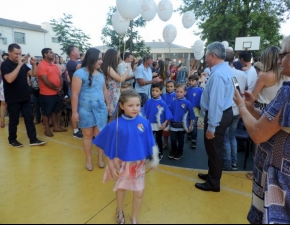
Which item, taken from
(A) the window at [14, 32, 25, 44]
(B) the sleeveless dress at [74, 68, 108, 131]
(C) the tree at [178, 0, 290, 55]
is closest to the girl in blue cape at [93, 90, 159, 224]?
(B) the sleeveless dress at [74, 68, 108, 131]

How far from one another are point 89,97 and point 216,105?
1.72m

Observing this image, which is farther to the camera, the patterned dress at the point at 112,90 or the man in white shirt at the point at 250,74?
the patterned dress at the point at 112,90

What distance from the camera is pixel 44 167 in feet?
10.7

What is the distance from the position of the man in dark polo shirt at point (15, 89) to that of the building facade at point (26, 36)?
22304 millimetres

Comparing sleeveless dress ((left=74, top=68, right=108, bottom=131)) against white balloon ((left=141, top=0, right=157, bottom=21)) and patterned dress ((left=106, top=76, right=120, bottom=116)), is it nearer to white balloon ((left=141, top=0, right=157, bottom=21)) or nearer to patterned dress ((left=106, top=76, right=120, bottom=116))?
patterned dress ((left=106, top=76, right=120, bottom=116))

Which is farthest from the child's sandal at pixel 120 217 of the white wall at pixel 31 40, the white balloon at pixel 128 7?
the white wall at pixel 31 40

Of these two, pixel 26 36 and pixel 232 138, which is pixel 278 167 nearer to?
pixel 232 138

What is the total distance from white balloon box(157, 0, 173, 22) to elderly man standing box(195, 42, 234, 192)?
3.91m

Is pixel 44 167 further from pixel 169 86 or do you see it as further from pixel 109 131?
pixel 169 86

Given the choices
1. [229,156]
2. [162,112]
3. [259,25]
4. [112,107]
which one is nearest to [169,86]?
[162,112]

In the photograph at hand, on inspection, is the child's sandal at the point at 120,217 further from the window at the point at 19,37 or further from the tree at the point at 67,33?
the window at the point at 19,37

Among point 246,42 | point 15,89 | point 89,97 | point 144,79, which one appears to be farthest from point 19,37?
point 89,97

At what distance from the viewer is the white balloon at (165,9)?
230 inches

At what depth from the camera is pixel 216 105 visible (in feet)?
7.68
